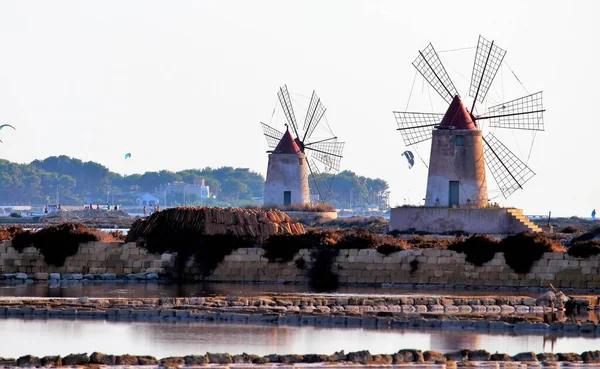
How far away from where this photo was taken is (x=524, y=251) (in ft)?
86.1

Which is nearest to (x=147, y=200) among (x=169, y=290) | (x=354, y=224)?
(x=354, y=224)

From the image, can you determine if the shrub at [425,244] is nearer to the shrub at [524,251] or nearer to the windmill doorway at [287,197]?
the shrub at [524,251]

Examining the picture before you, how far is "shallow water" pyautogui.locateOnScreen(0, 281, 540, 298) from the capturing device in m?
23.7

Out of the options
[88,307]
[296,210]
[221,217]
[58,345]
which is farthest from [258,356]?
[296,210]

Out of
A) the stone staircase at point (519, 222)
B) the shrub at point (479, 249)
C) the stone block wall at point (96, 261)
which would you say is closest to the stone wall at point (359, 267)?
the stone block wall at point (96, 261)

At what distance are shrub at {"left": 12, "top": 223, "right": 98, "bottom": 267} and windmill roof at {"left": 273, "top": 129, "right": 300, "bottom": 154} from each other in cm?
2711

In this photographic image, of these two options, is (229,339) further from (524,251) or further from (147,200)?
(147,200)

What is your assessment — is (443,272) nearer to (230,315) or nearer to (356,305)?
(356,305)

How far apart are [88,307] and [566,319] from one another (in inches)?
244

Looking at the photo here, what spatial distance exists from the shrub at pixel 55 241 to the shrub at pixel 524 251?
7785 mm

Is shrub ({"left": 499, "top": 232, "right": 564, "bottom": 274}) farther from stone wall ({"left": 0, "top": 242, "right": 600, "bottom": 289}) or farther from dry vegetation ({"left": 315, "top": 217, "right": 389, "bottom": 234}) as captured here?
dry vegetation ({"left": 315, "top": 217, "right": 389, "bottom": 234})

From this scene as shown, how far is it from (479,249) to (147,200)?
131 metres

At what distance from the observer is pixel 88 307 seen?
19.9 m

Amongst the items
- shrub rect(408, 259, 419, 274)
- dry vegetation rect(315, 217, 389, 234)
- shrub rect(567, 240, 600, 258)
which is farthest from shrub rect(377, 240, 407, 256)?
dry vegetation rect(315, 217, 389, 234)
